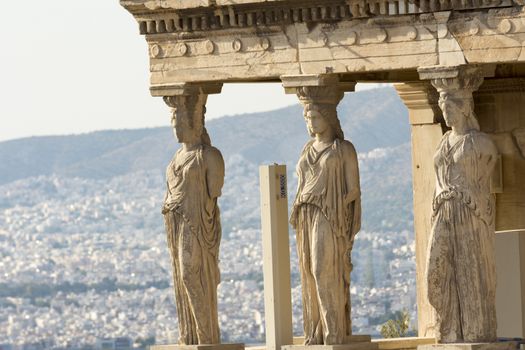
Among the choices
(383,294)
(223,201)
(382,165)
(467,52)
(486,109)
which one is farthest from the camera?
(223,201)

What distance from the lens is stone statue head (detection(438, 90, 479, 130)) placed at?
114ft

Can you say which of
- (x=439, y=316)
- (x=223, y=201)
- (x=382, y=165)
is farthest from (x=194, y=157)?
(x=223, y=201)

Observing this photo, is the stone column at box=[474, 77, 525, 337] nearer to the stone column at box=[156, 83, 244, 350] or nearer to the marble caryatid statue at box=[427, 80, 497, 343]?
the stone column at box=[156, 83, 244, 350]

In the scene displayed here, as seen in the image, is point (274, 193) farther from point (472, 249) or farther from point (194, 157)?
point (472, 249)

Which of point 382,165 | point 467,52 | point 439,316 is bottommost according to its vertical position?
point 439,316

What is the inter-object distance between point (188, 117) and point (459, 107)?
377cm

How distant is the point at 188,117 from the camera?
37.0 m

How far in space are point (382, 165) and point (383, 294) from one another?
27.0ft

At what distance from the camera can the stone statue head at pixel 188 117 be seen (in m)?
36.9

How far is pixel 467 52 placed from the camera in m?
34.7

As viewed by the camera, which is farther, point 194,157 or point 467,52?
point 194,157

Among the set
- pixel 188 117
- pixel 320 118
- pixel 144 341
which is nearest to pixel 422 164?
pixel 188 117

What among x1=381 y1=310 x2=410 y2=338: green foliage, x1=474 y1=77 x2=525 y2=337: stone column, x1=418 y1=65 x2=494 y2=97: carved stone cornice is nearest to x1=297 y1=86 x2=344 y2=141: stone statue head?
x1=418 y1=65 x2=494 y2=97: carved stone cornice

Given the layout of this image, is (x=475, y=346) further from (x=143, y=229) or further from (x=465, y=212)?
(x=143, y=229)
